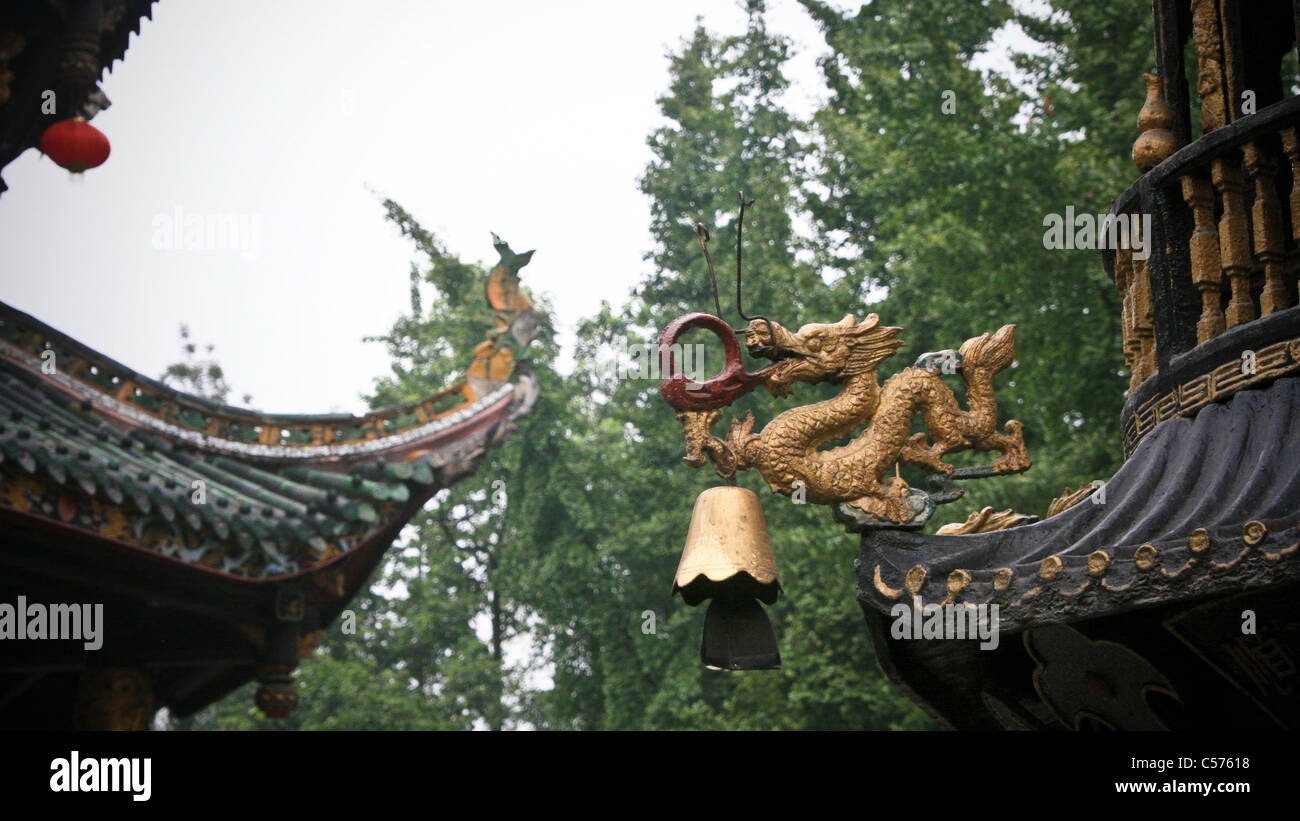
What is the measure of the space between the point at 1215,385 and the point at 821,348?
1.26 metres

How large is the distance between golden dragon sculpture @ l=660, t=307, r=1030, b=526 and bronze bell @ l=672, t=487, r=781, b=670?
17cm

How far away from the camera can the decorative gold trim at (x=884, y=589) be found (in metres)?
4.98

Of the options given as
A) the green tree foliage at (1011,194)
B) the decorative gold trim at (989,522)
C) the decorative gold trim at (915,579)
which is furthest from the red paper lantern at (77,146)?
the green tree foliage at (1011,194)

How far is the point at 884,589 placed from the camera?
500 cm

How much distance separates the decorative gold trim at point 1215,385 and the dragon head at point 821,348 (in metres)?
0.89

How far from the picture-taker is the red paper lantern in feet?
30.3

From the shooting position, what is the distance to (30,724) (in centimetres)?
1208

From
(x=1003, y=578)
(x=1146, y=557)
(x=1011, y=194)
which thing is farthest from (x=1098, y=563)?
(x=1011, y=194)

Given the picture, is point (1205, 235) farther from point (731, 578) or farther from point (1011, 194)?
point (1011, 194)

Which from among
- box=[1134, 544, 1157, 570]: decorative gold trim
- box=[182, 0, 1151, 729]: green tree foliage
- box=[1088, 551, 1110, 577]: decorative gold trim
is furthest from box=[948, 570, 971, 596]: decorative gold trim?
box=[182, 0, 1151, 729]: green tree foliage

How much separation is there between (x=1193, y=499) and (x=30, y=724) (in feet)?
32.8

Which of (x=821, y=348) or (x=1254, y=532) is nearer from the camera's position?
(x=1254, y=532)

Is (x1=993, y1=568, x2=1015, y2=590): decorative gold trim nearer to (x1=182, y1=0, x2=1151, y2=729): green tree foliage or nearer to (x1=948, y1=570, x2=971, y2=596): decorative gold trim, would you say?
(x1=948, y1=570, x2=971, y2=596): decorative gold trim
